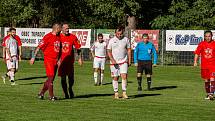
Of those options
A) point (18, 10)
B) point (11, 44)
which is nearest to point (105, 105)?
point (11, 44)

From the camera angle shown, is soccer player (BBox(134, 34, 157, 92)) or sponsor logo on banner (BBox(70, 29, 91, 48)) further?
sponsor logo on banner (BBox(70, 29, 91, 48))

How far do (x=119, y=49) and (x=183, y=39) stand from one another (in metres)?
23.1

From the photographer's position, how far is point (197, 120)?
44.3 feet

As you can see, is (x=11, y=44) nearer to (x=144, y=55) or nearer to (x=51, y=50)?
(x=144, y=55)

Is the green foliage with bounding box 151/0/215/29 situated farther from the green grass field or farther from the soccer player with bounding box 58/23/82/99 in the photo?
the soccer player with bounding box 58/23/82/99

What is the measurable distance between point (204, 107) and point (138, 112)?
7.88 ft

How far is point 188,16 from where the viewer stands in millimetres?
49656

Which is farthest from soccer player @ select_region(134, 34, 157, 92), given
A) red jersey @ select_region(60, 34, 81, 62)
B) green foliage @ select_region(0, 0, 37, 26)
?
green foliage @ select_region(0, 0, 37, 26)

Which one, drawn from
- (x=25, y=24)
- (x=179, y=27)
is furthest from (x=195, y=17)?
(x=25, y=24)

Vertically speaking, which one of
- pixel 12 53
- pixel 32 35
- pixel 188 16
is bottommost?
pixel 12 53

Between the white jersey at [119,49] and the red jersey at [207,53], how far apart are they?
2.18 meters

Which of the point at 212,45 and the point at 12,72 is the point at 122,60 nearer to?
the point at 212,45

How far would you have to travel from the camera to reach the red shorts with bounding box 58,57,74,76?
18.2 m

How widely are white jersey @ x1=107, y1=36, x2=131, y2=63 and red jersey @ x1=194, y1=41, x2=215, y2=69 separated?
2.18 metres
